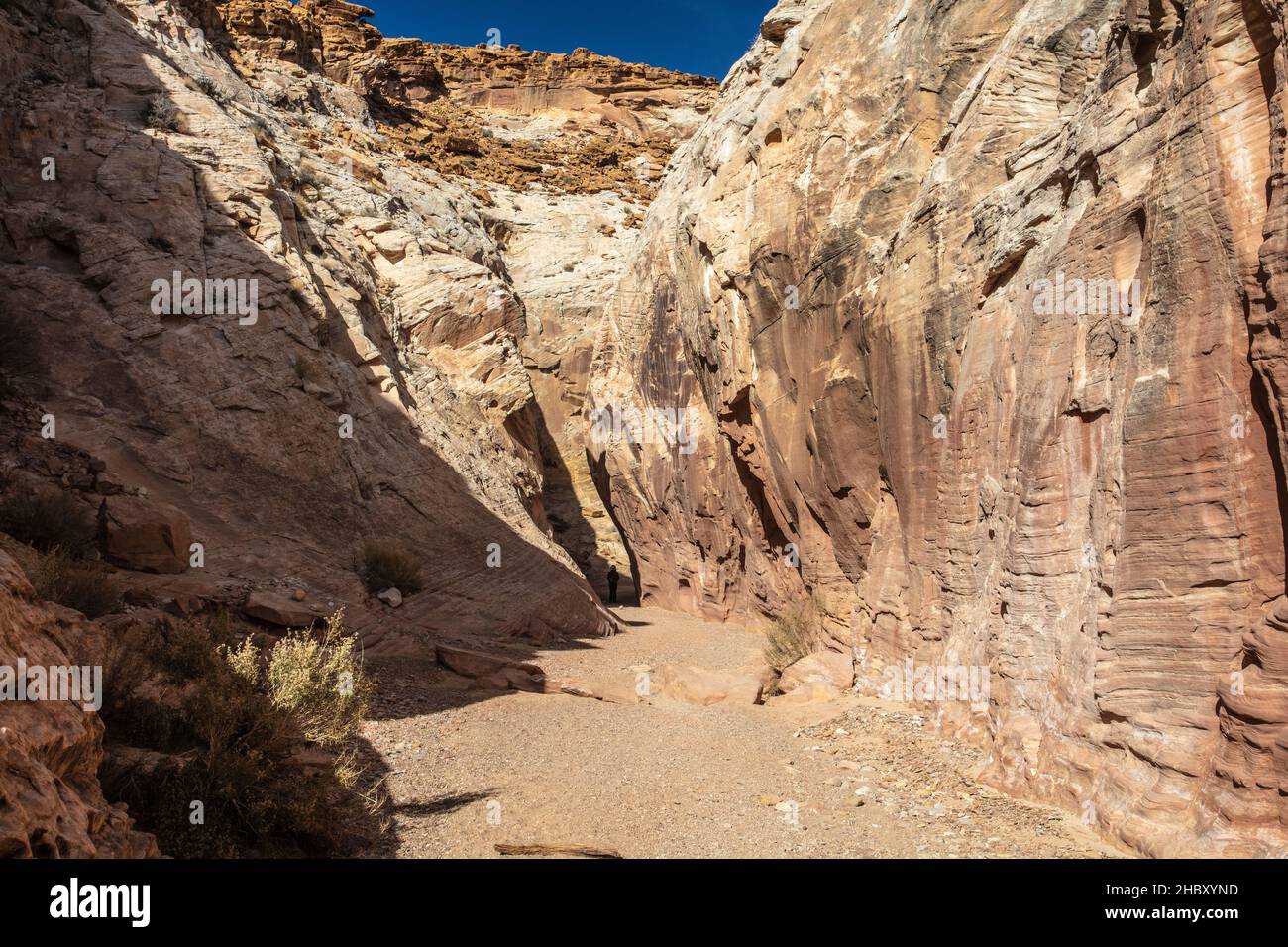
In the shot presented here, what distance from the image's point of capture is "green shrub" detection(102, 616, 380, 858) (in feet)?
17.7

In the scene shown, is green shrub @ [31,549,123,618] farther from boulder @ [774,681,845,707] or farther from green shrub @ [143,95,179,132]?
green shrub @ [143,95,179,132]

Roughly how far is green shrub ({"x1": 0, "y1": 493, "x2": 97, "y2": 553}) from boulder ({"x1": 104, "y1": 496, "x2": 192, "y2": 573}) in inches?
12.1

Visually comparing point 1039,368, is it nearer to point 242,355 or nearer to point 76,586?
point 76,586

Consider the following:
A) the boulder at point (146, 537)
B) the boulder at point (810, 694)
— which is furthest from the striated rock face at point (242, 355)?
the boulder at point (810, 694)

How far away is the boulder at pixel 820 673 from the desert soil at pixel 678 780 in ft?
2.89

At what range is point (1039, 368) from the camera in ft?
31.7

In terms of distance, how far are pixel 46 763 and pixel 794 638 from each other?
48.4 ft

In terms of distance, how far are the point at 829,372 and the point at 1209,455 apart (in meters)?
9.31

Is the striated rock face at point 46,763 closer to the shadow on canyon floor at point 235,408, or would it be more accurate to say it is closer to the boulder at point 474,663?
the shadow on canyon floor at point 235,408

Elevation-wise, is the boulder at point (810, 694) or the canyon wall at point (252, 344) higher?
the canyon wall at point (252, 344)

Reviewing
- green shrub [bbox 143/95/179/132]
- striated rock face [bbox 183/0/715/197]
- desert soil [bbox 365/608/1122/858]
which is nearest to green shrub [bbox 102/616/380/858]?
desert soil [bbox 365/608/1122/858]

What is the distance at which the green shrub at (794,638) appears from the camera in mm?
17031

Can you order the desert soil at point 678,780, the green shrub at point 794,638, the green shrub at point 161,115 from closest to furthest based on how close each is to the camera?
1. the desert soil at point 678,780
2. the green shrub at point 794,638
3. the green shrub at point 161,115

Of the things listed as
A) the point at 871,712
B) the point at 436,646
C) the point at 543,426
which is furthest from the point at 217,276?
the point at 543,426
